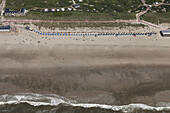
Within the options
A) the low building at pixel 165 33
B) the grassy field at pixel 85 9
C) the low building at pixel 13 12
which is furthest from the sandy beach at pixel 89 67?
the grassy field at pixel 85 9

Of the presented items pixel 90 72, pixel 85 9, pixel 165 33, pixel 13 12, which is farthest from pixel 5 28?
pixel 165 33

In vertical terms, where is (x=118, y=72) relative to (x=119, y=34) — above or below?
below

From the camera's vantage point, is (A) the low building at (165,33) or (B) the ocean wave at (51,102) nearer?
(B) the ocean wave at (51,102)

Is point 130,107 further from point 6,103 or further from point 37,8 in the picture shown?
point 37,8

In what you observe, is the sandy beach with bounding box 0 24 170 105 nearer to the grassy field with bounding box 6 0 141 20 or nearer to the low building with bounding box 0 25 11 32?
the low building with bounding box 0 25 11 32

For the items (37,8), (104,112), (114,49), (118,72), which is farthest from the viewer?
(37,8)

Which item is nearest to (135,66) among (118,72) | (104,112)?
(118,72)

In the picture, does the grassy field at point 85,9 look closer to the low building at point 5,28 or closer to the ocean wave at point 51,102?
the low building at point 5,28
